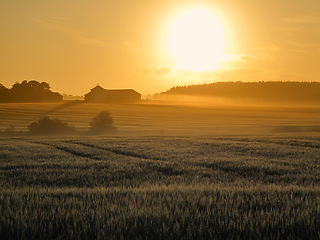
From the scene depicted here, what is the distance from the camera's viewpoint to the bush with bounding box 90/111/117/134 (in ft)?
206

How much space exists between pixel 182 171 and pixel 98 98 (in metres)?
110

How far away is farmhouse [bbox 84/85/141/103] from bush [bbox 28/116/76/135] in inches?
2235

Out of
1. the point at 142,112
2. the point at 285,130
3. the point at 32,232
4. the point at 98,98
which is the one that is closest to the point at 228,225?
the point at 32,232

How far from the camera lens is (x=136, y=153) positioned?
2086 centimetres

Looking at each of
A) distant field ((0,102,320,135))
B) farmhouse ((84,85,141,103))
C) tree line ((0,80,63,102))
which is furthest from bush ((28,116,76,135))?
farmhouse ((84,85,141,103))

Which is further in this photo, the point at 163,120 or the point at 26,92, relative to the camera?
the point at 26,92

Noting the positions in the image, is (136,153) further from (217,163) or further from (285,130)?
(285,130)

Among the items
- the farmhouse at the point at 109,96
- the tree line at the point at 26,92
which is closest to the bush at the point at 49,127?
the tree line at the point at 26,92

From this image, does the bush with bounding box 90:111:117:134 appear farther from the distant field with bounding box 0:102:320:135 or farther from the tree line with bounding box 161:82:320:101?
the tree line with bounding box 161:82:320:101

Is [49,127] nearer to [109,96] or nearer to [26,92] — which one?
[26,92]

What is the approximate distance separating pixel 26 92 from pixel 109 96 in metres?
28.2

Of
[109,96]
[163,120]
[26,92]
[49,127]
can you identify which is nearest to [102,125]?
[49,127]

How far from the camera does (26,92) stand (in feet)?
358

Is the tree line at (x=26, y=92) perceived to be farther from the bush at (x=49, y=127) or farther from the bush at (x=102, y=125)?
the bush at (x=102, y=125)
